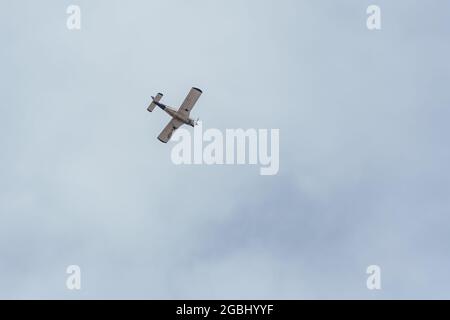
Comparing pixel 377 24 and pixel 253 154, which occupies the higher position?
pixel 377 24

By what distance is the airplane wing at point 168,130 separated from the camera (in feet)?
281

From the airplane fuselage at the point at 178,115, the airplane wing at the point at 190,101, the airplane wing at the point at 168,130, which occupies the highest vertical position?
the airplane wing at the point at 190,101

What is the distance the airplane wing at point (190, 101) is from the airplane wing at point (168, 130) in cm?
168

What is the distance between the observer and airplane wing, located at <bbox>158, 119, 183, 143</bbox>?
85.5 metres

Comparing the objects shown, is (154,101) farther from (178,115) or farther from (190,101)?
(190,101)

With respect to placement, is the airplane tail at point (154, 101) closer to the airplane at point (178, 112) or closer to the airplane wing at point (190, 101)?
the airplane at point (178, 112)

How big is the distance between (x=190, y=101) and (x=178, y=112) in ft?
5.84

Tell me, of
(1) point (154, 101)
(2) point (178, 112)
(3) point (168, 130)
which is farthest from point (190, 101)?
(3) point (168, 130)

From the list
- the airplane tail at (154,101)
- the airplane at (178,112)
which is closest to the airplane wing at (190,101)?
the airplane at (178,112)

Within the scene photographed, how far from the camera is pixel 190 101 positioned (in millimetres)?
83250
